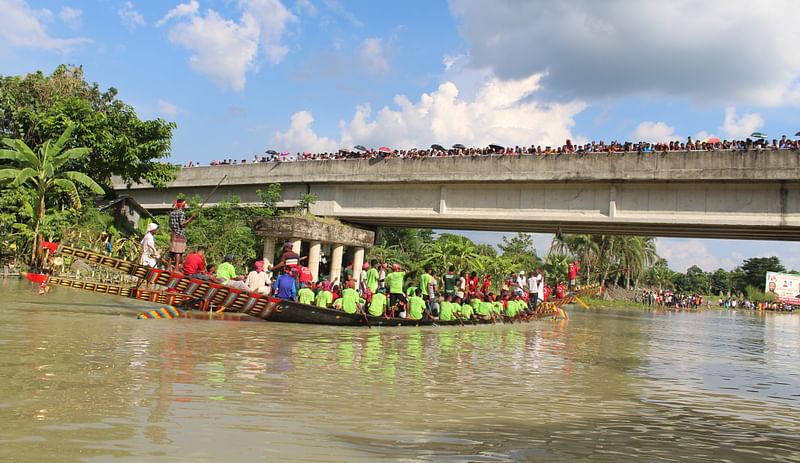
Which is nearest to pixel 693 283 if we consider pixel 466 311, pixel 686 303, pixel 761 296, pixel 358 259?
pixel 761 296

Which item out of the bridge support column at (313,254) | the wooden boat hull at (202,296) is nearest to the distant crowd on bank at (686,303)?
the bridge support column at (313,254)

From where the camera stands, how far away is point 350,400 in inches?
251

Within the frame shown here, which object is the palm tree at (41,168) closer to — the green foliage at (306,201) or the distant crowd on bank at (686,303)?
the green foliage at (306,201)

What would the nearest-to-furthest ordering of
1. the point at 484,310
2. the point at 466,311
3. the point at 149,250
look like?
the point at 149,250, the point at 466,311, the point at 484,310

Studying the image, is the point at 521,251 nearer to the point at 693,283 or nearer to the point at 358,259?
the point at 358,259

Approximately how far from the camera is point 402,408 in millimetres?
6199

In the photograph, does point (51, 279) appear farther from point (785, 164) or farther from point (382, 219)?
point (785, 164)

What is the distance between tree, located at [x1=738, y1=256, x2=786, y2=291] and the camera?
92000mm

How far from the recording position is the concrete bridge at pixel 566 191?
22125 millimetres

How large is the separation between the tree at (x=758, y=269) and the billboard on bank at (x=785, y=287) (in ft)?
69.5

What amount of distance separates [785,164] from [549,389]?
701 inches

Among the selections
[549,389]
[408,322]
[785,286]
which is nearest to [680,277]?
[785,286]

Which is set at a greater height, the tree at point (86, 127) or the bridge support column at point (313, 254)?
the tree at point (86, 127)

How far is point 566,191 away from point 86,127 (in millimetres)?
21002
